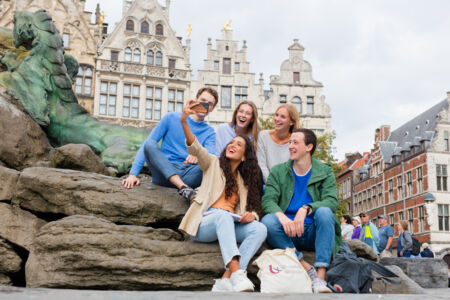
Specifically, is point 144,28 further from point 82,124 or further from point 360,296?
point 360,296

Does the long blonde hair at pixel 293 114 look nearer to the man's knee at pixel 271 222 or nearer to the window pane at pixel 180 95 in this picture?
the man's knee at pixel 271 222

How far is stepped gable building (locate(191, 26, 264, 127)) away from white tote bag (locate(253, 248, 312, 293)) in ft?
78.4

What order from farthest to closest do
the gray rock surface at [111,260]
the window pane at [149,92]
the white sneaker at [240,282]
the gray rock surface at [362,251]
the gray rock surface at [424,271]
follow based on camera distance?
the window pane at [149,92]
the gray rock surface at [424,271]
the gray rock surface at [362,251]
the gray rock surface at [111,260]
the white sneaker at [240,282]

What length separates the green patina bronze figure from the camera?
6.37 metres

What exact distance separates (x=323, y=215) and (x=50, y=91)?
4.18 meters

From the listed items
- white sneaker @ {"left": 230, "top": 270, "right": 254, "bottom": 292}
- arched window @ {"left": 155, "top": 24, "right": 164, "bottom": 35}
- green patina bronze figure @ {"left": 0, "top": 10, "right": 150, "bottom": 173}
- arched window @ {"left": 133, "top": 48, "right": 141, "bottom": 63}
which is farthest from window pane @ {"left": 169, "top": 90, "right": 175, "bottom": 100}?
white sneaker @ {"left": 230, "top": 270, "right": 254, "bottom": 292}

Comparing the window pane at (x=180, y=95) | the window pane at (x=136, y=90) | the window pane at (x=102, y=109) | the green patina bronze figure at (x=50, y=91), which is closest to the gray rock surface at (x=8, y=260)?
the green patina bronze figure at (x=50, y=91)

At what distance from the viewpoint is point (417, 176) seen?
108 ft

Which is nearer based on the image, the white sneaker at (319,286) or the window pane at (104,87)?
the white sneaker at (319,286)

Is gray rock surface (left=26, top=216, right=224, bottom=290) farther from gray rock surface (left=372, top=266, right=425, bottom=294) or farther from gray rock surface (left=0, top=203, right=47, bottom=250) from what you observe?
gray rock surface (left=372, top=266, right=425, bottom=294)

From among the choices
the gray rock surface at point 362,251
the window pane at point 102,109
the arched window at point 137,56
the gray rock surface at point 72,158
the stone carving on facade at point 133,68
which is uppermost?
the arched window at point 137,56

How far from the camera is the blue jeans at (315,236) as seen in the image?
13.1 ft

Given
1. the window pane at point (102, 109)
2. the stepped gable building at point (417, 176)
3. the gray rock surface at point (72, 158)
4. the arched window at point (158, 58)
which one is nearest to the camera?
the gray rock surface at point (72, 158)

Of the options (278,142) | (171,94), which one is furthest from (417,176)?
(278,142)
